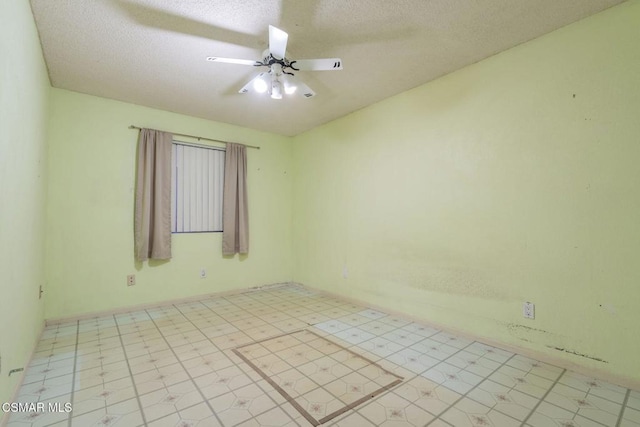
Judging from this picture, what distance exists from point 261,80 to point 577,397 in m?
3.14

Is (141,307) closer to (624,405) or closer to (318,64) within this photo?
(318,64)

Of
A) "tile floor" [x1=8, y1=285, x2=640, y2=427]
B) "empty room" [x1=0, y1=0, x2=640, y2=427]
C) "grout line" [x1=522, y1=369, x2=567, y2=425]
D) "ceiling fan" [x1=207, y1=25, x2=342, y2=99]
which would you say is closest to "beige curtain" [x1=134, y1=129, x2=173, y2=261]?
"empty room" [x1=0, y1=0, x2=640, y2=427]

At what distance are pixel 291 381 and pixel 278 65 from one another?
235 cm

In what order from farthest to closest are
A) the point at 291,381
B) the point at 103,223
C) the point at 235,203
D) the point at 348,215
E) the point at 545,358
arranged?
the point at 235,203
the point at 348,215
the point at 103,223
the point at 545,358
the point at 291,381

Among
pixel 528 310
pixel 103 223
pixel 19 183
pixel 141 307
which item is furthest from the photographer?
pixel 141 307

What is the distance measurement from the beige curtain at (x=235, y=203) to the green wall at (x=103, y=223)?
0.60ft

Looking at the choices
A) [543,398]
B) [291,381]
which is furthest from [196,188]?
[543,398]

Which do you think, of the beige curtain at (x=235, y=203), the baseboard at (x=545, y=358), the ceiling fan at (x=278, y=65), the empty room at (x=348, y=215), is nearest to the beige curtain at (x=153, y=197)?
the empty room at (x=348, y=215)

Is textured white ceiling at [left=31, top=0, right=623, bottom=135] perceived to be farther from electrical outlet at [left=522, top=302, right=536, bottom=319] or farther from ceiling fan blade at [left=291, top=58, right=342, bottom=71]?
electrical outlet at [left=522, top=302, right=536, bottom=319]

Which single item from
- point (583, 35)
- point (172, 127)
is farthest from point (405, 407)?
point (172, 127)

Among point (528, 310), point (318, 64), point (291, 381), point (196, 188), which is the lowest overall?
point (291, 381)

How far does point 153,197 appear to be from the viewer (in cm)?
375

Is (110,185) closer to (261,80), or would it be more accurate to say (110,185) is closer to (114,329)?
(114,329)

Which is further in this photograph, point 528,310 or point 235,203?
point 235,203
